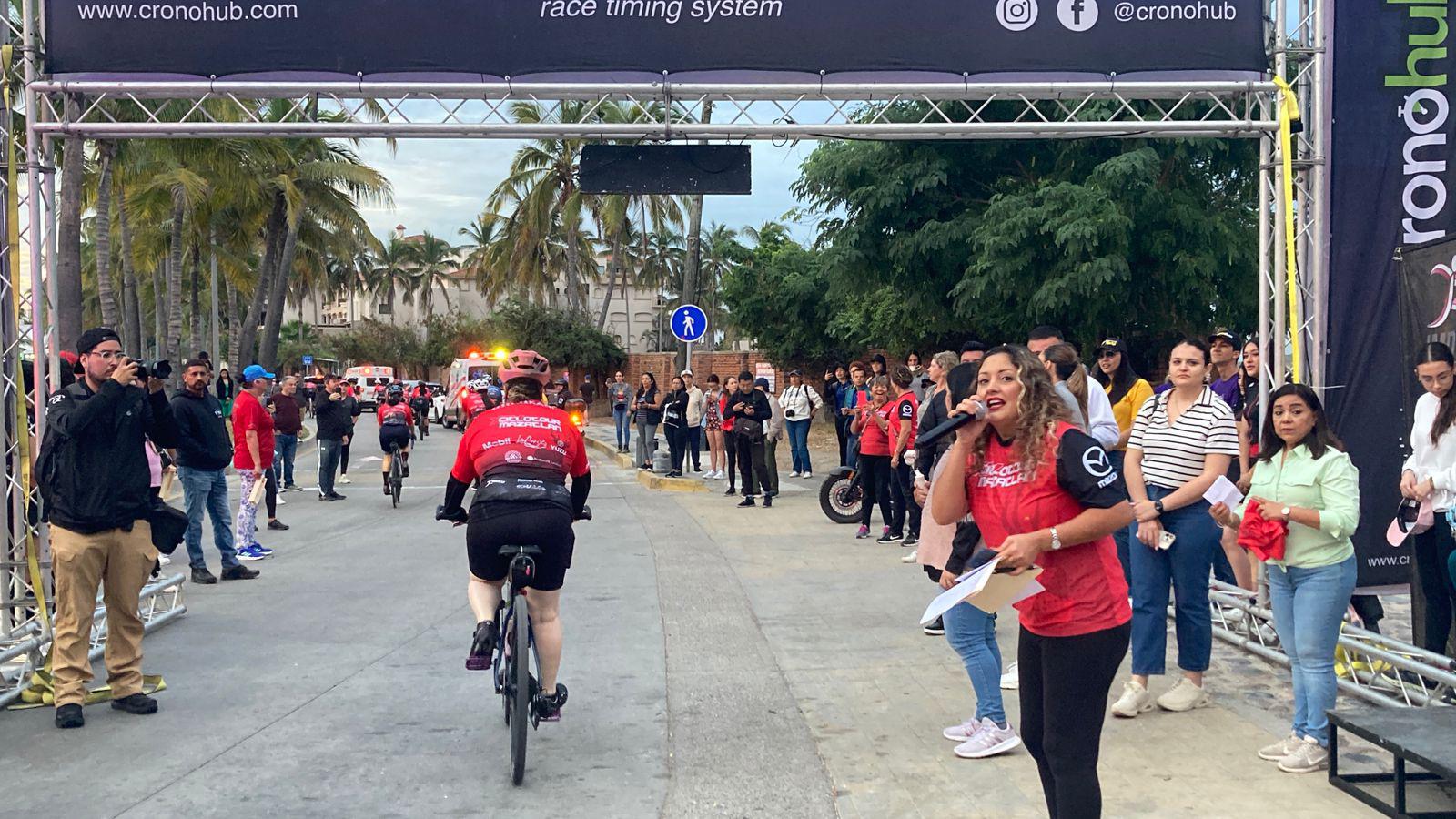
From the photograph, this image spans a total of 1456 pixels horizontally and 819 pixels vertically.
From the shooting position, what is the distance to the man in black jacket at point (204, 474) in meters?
9.93

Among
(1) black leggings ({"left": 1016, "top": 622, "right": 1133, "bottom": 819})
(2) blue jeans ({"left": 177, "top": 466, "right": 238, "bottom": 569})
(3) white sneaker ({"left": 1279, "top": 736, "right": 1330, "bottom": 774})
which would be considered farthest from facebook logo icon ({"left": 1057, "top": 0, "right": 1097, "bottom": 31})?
(2) blue jeans ({"left": 177, "top": 466, "right": 238, "bottom": 569})

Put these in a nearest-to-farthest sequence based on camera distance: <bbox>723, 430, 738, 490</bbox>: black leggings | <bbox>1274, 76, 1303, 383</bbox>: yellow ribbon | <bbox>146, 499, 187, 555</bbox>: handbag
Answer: <bbox>146, 499, 187, 555</bbox>: handbag < <bbox>1274, 76, 1303, 383</bbox>: yellow ribbon < <bbox>723, 430, 738, 490</bbox>: black leggings

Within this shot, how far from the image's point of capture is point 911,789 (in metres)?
4.98

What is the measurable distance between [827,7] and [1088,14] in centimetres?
187

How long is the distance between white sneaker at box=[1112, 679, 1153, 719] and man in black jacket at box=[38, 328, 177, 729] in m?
4.91

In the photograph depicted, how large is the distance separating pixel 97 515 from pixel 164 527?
1.33 ft

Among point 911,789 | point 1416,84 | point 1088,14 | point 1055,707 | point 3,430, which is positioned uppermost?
point 1088,14

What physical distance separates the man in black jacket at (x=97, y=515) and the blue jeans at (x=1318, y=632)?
5.57 meters

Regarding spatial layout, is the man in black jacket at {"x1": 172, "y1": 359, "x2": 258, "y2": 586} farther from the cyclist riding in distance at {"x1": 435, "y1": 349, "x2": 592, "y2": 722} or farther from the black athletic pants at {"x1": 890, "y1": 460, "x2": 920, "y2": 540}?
the black athletic pants at {"x1": 890, "y1": 460, "x2": 920, "y2": 540}

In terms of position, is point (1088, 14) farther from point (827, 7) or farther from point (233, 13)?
point (233, 13)

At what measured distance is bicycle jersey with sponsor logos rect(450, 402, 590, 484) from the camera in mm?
5293

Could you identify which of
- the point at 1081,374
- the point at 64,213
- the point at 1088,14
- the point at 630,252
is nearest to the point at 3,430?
the point at 1081,374

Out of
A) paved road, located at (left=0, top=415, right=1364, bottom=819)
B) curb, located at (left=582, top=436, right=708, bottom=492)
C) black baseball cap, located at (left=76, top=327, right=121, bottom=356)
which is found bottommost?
curb, located at (left=582, top=436, right=708, bottom=492)

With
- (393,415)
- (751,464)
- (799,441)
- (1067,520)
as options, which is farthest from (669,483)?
(1067,520)
